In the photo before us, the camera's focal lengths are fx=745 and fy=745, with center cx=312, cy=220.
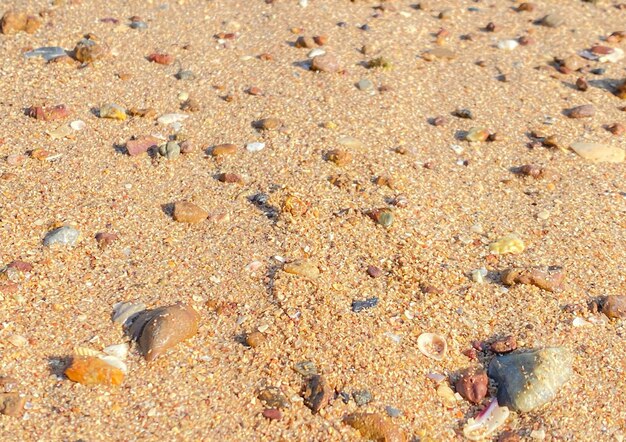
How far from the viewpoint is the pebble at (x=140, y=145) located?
3727 millimetres

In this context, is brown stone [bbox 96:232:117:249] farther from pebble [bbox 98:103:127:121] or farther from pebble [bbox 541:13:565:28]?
pebble [bbox 541:13:565:28]

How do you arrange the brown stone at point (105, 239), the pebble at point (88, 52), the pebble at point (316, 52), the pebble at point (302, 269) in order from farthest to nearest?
the pebble at point (316, 52), the pebble at point (88, 52), the brown stone at point (105, 239), the pebble at point (302, 269)

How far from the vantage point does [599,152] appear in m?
3.99

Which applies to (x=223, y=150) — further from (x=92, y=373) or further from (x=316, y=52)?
(x=92, y=373)

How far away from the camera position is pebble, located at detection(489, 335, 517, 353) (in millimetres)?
2840

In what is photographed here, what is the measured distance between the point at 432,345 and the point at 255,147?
4.86ft

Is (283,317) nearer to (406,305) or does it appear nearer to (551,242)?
(406,305)

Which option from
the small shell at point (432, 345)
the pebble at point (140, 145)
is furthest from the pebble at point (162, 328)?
the pebble at point (140, 145)

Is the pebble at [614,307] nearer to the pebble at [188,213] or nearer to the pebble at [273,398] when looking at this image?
the pebble at [273,398]

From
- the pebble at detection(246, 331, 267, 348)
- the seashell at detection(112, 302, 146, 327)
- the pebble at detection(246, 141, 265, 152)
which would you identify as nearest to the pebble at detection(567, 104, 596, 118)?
the pebble at detection(246, 141, 265, 152)

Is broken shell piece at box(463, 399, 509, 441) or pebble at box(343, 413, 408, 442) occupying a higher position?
pebble at box(343, 413, 408, 442)

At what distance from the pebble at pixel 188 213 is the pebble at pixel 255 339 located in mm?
749

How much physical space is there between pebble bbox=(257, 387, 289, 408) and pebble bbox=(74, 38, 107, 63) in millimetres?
2597

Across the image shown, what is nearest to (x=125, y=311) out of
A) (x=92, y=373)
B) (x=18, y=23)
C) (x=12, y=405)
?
(x=92, y=373)
